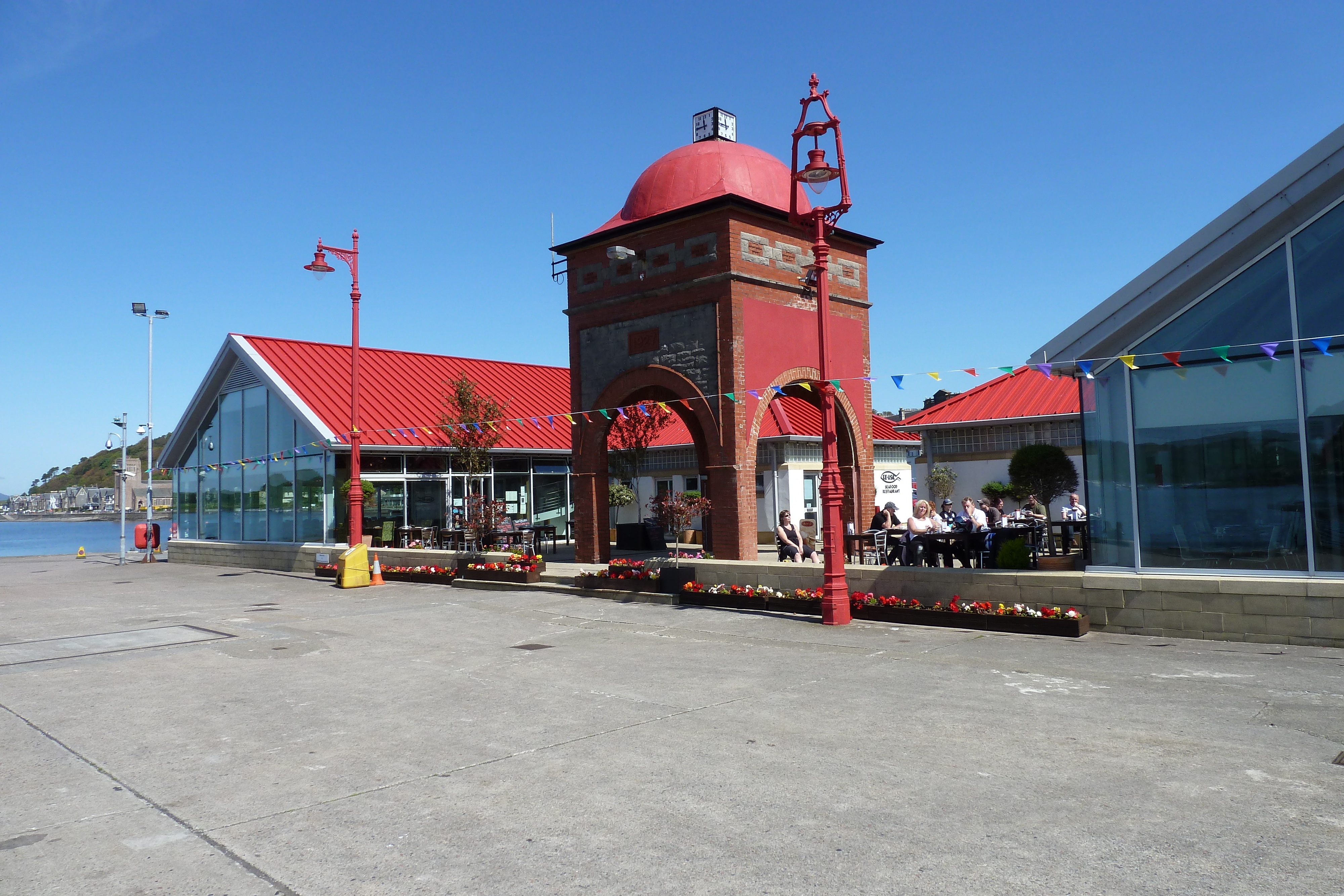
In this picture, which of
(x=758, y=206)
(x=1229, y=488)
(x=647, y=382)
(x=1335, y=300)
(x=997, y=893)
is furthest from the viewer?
(x=647, y=382)

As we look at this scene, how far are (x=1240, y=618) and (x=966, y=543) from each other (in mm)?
4593

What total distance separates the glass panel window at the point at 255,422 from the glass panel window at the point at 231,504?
60 centimetres

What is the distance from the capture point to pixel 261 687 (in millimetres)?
9312

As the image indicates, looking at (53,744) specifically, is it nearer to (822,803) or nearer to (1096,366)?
(822,803)

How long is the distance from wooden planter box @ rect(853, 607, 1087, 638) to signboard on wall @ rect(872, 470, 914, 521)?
1800cm

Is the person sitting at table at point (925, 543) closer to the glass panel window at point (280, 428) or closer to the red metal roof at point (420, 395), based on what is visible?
the red metal roof at point (420, 395)

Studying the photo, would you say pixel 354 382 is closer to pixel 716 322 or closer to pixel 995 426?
pixel 716 322

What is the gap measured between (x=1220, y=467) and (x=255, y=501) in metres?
27.1

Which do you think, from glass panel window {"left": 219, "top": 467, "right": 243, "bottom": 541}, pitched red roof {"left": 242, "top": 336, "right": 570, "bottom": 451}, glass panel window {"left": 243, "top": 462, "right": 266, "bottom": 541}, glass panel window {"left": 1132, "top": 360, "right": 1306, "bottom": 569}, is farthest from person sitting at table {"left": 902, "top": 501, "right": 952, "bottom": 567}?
glass panel window {"left": 219, "top": 467, "right": 243, "bottom": 541}

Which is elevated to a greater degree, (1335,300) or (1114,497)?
(1335,300)

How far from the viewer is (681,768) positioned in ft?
20.5

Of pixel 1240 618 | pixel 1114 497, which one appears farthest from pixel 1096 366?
pixel 1240 618

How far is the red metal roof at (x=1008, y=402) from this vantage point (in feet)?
103

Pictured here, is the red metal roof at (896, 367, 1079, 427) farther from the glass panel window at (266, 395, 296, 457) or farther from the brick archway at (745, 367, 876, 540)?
the glass panel window at (266, 395, 296, 457)
